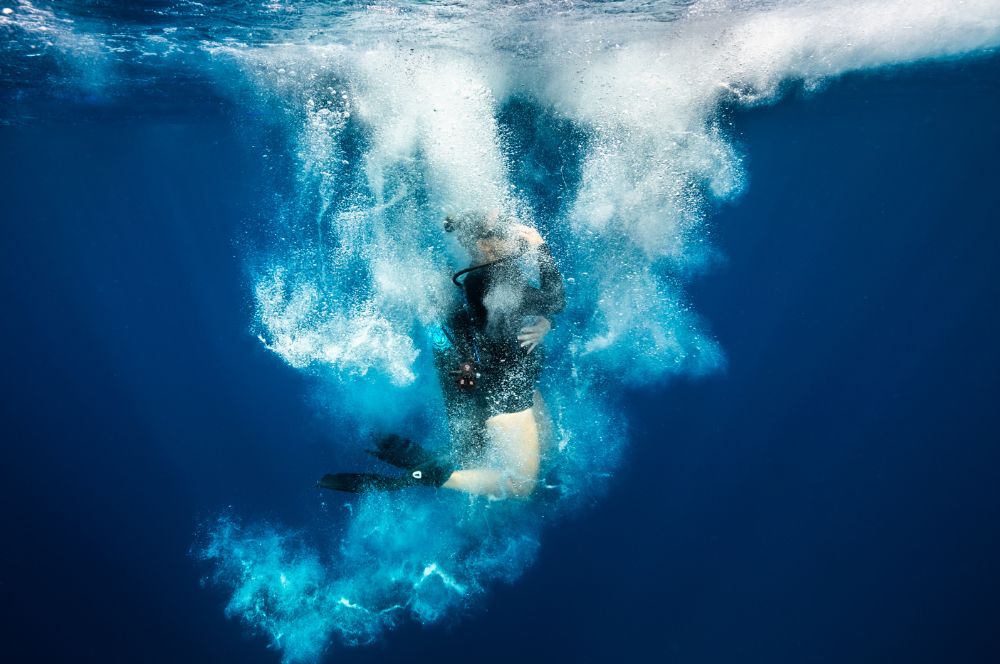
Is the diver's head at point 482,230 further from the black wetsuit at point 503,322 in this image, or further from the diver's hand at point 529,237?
the black wetsuit at point 503,322

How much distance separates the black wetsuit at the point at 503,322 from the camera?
17.9 feet

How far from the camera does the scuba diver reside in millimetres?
5367

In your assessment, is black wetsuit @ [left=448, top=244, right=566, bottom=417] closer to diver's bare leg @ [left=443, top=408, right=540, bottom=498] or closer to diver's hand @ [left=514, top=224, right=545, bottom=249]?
diver's hand @ [left=514, top=224, right=545, bottom=249]

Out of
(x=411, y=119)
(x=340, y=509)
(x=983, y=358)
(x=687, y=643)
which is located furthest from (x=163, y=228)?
(x=983, y=358)

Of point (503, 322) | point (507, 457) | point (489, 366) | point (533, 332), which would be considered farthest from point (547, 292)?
point (507, 457)

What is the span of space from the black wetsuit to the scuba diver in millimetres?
12

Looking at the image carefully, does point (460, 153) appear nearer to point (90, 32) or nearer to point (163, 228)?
point (90, 32)

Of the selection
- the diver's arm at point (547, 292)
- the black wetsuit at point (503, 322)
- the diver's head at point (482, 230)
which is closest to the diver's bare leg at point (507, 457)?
the black wetsuit at point (503, 322)

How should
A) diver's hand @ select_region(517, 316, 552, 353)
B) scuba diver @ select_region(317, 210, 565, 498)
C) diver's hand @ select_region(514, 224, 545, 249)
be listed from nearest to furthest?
diver's hand @ select_region(514, 224, 545, 249), scuba diver @ select_region(317, 210, 565, 498), diver's hand @ select_region(517, 316, 552, 353)

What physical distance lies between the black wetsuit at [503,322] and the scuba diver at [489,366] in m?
0.01

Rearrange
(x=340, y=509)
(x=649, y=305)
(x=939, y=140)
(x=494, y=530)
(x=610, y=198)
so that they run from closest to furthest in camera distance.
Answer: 1. (x=610, y=198)
2. (x=649, y=305)
3. (x=494, y=530)
4. (x=340, y=509)
5. (x=939, y=140)

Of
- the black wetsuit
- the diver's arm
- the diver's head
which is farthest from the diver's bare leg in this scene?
the diver's head

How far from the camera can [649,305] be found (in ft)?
31.7

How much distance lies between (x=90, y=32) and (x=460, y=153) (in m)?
5.98
